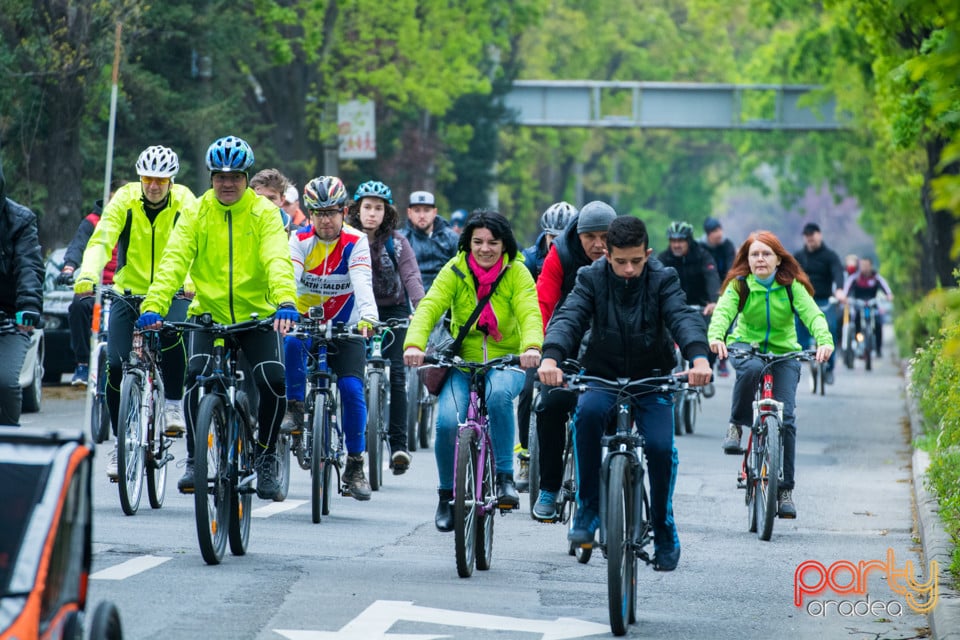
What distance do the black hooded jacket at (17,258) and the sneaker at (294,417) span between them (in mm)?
2215

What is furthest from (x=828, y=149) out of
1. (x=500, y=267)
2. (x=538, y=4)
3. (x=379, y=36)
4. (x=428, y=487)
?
(x=500, y=267)

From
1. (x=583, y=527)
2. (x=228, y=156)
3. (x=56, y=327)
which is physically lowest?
(x=583, y=527)

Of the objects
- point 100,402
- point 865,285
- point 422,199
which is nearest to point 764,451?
point 100,402

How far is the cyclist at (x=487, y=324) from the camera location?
32.0ft

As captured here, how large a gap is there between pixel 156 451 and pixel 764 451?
3.53 meters

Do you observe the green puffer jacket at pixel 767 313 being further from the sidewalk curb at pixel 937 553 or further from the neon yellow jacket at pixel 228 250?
the neon yellow jacket at pixel 228 250

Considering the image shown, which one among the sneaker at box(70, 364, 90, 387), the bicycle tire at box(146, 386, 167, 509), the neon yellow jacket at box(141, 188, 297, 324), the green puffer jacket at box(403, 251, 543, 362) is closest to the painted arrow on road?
the green puffer jacket at box(403, 251, 543, 362)

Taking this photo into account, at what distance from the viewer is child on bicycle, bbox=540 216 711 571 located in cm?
868

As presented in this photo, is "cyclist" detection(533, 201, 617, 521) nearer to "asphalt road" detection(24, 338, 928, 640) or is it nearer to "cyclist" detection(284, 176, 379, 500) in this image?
"asphalt road" detection(24, 338, 928, 640)

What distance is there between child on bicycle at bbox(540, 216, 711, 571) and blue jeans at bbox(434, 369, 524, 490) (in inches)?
41.6

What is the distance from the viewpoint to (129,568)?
A: 9.16 meters

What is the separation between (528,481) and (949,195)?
812 cm

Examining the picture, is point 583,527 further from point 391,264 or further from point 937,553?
point 391,264

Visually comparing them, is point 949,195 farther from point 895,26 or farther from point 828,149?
point 828,149
